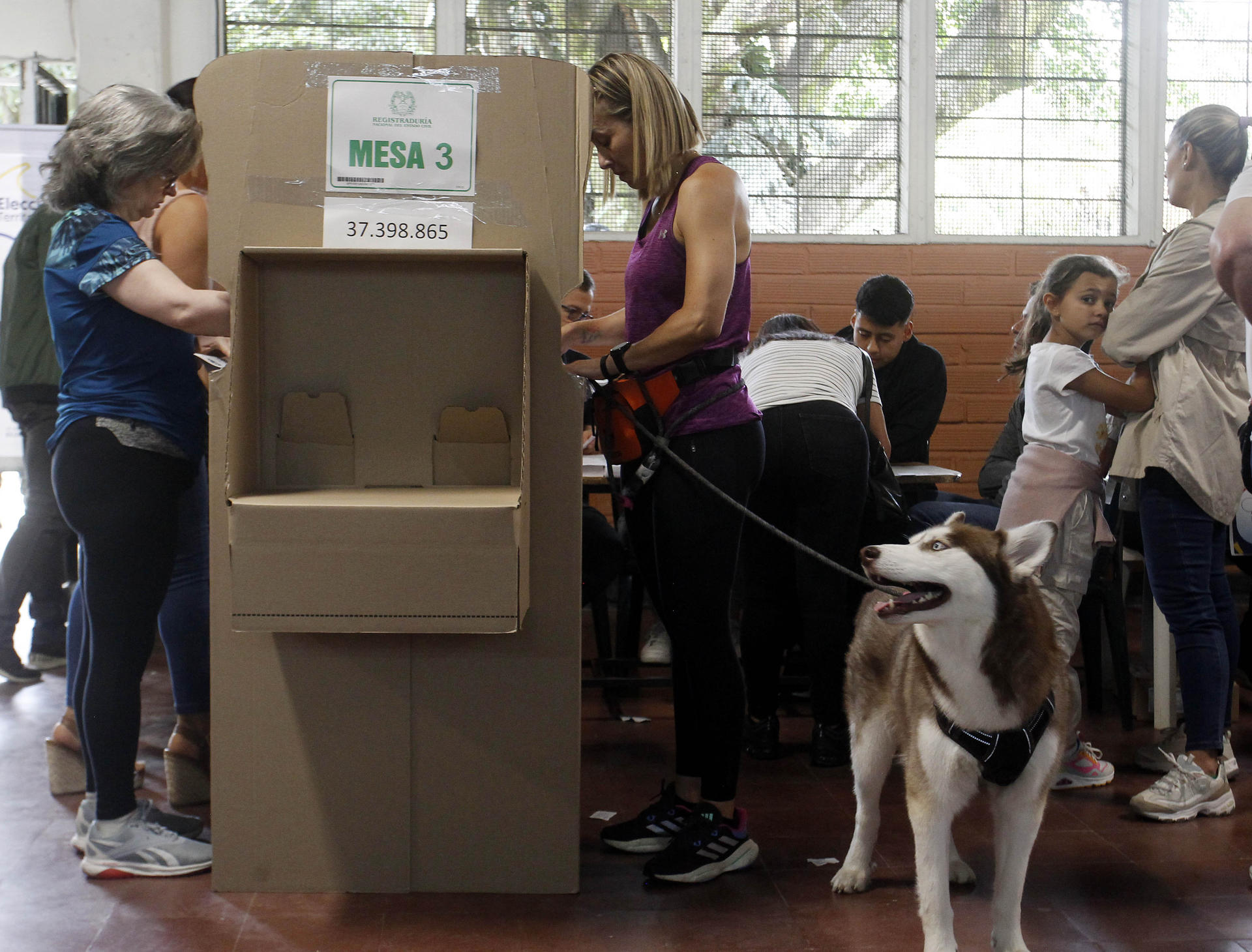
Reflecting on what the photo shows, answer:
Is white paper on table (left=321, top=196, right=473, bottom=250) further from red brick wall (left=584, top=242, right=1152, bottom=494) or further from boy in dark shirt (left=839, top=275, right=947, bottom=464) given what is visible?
red brick wall (left=584, top=242, right=1152, bottom=494)

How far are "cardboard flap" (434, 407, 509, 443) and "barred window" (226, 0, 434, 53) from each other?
388 cm

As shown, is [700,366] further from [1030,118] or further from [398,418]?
[1030,118]

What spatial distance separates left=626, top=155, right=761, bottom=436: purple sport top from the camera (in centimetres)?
200

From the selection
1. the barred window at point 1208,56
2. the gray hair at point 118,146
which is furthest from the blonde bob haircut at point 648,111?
the barred window at point 1208,56

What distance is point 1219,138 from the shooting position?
8.00 ft

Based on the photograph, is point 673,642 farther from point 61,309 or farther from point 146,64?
point 146,64

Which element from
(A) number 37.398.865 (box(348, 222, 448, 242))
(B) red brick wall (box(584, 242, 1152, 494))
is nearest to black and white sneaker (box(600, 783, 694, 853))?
(A) number 37.398.865 (box(348, 222, 448, 242))

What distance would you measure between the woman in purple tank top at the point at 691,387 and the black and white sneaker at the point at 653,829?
7cm

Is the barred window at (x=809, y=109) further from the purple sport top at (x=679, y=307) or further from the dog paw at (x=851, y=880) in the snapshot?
the dog paw at (x=851, y=880)

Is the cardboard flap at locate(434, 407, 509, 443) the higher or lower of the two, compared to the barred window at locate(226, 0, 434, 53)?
lower

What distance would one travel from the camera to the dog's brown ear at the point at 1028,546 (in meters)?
1.71

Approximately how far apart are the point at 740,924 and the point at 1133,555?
2081 millimetres

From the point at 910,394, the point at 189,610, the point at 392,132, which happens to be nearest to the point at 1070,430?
the point at 910,394

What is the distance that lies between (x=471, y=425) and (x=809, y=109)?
13.7 ft
